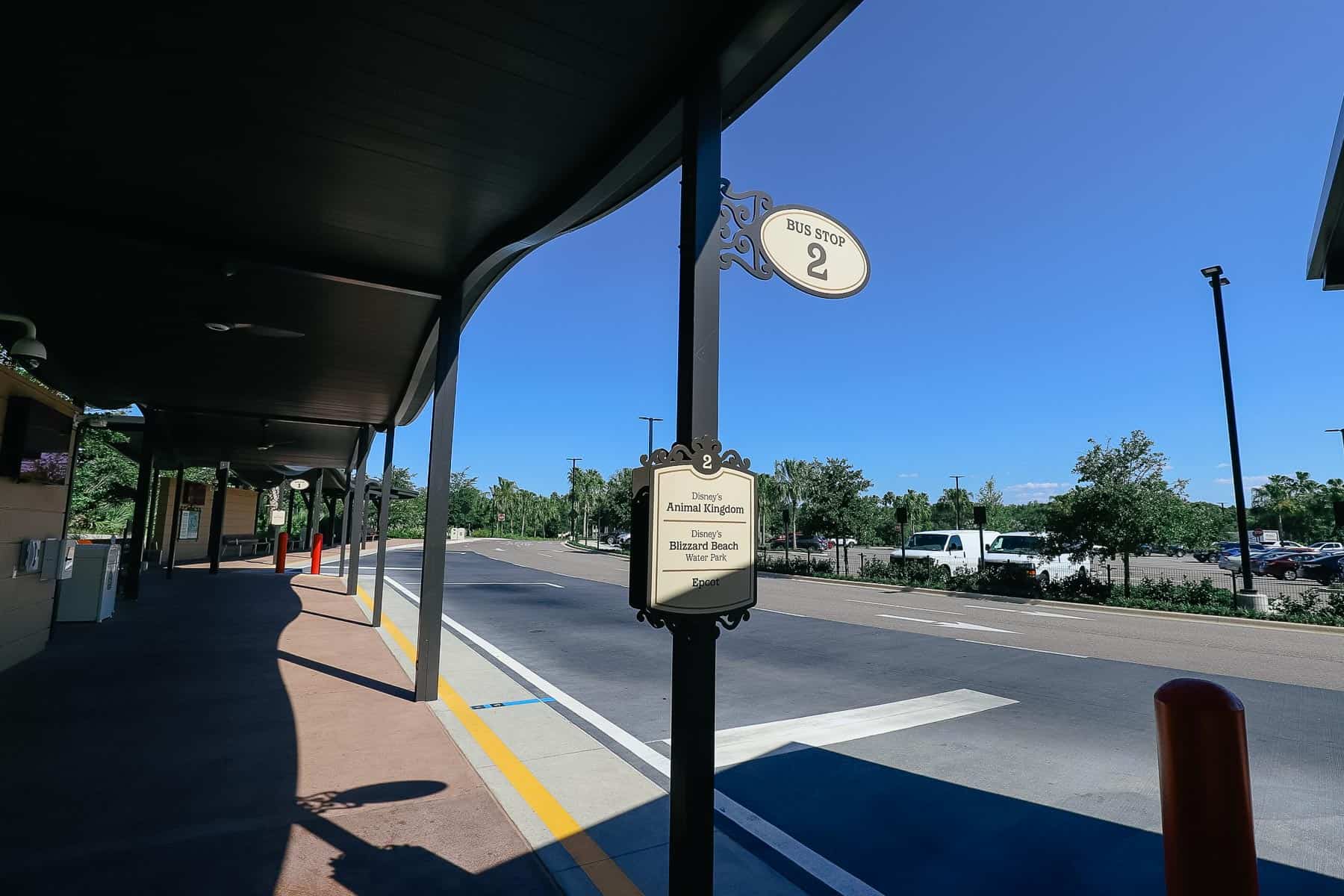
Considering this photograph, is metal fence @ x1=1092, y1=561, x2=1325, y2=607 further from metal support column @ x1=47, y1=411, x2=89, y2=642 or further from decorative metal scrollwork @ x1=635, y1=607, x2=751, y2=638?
metal support column @ x1=47, y1=411, x2=89, y2=642

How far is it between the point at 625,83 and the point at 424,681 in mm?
5552

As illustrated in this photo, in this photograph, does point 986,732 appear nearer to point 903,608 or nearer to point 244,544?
point 903,608

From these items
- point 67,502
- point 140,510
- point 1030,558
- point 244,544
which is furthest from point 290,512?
point 1030,558

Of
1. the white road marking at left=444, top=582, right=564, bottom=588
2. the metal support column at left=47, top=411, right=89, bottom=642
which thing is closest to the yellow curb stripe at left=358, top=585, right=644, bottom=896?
the metal support column at left=47, top=411, right=89, bottom=642

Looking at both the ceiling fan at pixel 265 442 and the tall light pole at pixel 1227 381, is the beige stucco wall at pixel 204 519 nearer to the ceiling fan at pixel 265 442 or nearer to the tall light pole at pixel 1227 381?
the ceiling fan at pixel 265 442

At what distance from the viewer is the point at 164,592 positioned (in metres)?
15.8

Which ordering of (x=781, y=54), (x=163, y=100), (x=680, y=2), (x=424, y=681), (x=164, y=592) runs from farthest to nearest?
(x=164, y=592) < (x=424, y=681) < (x=163, y=100) < (x=781, y=54) < (x=680, y=2)

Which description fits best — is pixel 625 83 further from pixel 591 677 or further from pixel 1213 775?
pixel 591 677

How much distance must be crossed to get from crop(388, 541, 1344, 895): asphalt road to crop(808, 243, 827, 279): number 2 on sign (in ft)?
10.1

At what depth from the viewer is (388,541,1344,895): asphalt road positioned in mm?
3732

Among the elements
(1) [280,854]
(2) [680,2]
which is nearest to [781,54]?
(2) [680,2]

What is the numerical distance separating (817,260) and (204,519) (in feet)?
105

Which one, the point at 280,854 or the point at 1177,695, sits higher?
the point at 1177,695

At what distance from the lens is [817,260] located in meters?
3.22
